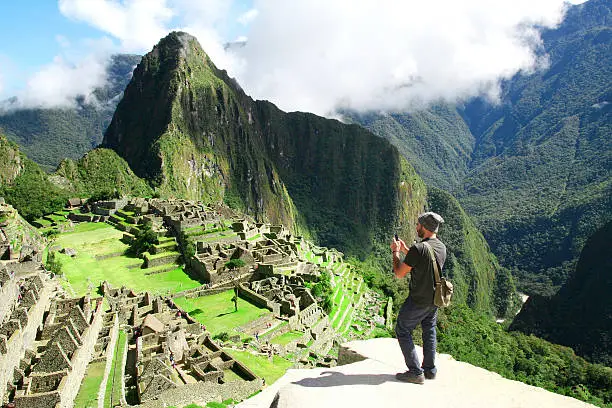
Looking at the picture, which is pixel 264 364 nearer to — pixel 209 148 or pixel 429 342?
pixel 429 342

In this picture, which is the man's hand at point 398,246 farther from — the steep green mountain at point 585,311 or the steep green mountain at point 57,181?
the steep green mountain at point 585,311

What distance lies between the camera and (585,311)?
286 feet

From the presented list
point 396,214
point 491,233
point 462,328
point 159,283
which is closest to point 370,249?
point 396,214

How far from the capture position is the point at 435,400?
689 cm

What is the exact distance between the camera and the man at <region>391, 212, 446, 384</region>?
7.40 meters

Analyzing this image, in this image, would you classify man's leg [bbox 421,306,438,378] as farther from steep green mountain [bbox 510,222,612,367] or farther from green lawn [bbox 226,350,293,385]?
steep green mountain [bbox 510,222,612,367]

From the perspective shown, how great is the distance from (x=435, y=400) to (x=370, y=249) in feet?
542

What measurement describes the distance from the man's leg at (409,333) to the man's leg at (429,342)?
0.18 m

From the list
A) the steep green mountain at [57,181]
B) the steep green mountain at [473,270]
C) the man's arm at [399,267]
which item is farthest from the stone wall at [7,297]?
the steep green mountain at [473,270]

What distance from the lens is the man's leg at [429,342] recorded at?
7.68 metres

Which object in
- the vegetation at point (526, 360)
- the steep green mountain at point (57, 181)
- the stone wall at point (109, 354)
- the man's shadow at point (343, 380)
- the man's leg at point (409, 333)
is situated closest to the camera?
the man's shadow at point (343, 380)

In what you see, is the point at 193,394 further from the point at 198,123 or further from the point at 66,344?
the point at 198,123

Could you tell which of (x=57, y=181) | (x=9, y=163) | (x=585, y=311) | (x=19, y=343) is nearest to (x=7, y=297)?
(x=19, y=343)

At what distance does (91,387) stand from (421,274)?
1413 cm
